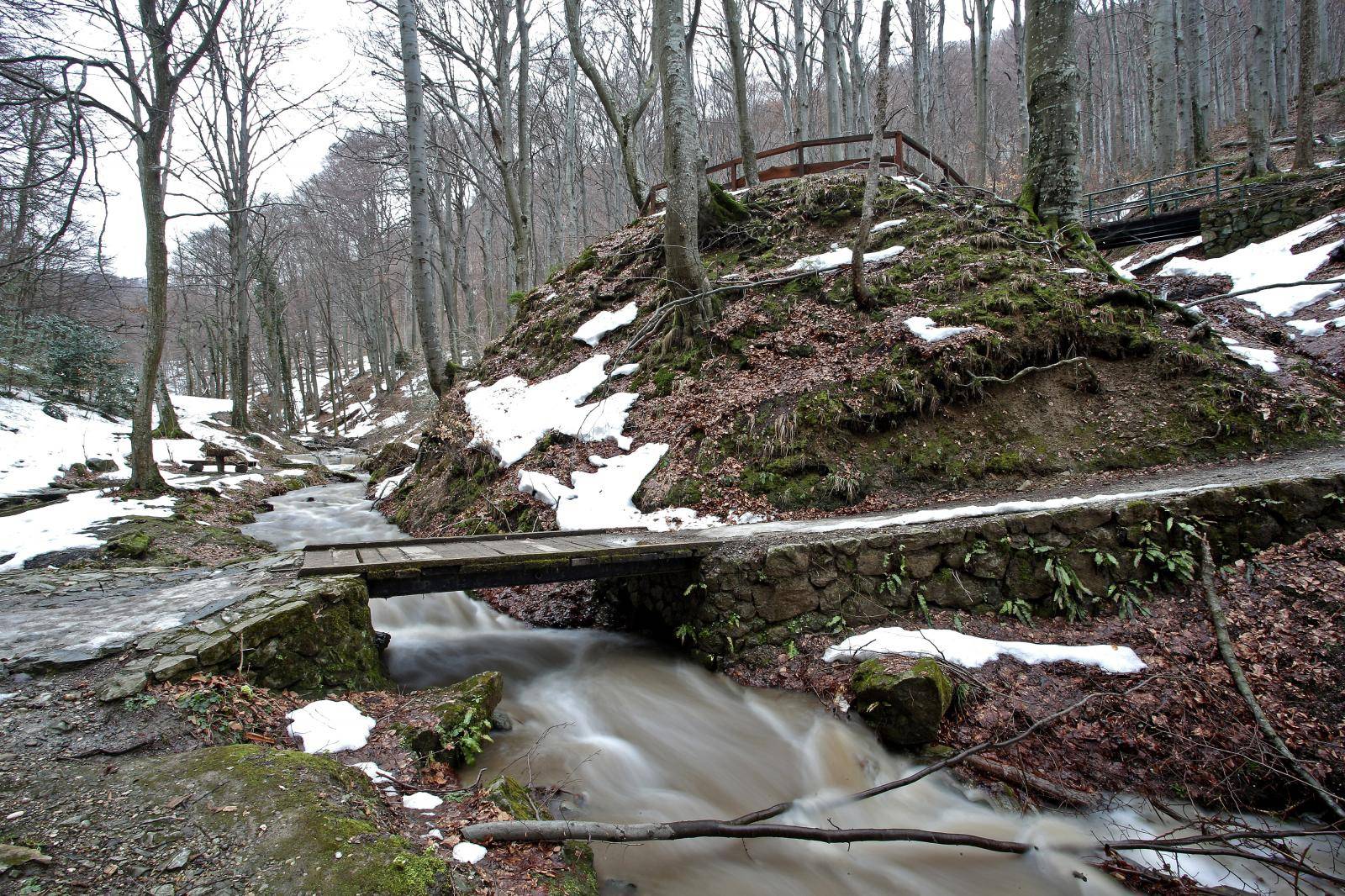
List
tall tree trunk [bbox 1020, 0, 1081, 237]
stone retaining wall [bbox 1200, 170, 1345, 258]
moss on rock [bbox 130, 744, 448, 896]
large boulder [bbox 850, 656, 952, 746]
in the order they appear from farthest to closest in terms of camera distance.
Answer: stone retaining wall [bbox 1200, 170, 1345, 258], tall tree trunk [bbox 1020, 0, 1081, 237], large boulder [bbox 850, 656, 952, 746], moss on rock [bbox 130, 744, 448, 896]

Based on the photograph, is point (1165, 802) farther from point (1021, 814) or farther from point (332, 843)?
point (332, 843)

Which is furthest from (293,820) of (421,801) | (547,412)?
(547,412)

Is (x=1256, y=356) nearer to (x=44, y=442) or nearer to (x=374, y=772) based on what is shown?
(x=374, y=772)

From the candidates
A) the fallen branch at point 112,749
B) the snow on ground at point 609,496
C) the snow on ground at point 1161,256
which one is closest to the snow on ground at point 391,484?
the snow on ground at point 609,496

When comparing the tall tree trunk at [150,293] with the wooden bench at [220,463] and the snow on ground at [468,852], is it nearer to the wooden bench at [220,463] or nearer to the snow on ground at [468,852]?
the wooden bench at [220,463]

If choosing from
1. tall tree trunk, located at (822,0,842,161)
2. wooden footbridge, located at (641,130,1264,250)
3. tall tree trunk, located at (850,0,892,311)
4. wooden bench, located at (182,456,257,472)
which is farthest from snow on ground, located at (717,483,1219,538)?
tall tree trunk, located at (822,0,842,161)

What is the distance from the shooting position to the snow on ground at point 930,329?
746 cm

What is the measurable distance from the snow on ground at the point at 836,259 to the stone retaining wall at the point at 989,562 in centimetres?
533

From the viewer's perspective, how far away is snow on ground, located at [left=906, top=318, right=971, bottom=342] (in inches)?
294

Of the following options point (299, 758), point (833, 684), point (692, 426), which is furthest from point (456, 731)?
point (692, 426)

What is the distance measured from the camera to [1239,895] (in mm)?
3053

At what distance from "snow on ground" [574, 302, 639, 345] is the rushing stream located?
5.42m

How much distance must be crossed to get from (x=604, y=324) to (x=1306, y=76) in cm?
1636

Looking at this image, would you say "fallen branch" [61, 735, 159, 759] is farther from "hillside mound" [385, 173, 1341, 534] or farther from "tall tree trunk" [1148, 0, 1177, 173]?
"tall tree trunk" [1148, 0, 1177, 173]
